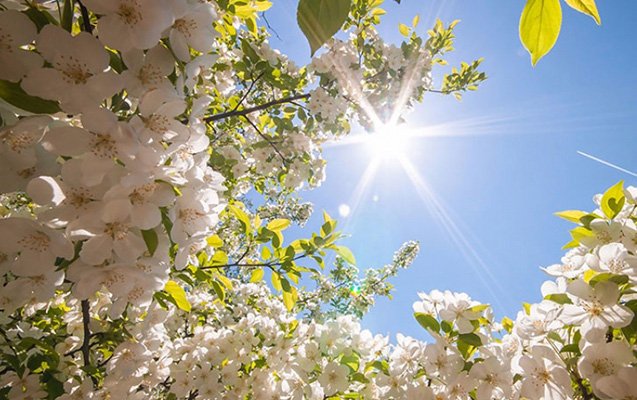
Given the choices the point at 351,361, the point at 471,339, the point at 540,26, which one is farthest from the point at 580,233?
the point at 351,361

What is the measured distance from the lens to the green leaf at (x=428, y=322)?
5.73 ft

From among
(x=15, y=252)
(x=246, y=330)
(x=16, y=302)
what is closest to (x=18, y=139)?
(x=15, y=252)

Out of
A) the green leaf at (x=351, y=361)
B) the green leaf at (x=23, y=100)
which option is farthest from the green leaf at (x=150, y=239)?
the green leaf at (x=351, y=361)

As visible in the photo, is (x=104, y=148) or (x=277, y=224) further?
(x=277, y=224)

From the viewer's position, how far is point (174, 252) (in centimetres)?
166

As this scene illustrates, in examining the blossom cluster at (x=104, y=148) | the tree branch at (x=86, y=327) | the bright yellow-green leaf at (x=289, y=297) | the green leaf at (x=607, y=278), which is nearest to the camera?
the blossom cluster at (x=104, y=148)

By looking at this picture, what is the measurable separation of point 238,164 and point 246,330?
1.82 meters

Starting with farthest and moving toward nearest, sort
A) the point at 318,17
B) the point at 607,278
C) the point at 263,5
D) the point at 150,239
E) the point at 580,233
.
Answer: the point at 263,5 → the point at 580,233 → the point at 607,278 → the point at 150,239 → the point at 318,17

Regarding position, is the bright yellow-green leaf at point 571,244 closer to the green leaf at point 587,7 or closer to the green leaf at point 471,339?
the green leaf at point 471,339

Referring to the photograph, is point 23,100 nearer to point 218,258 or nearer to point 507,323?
point 218,258

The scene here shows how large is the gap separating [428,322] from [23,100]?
171 cm

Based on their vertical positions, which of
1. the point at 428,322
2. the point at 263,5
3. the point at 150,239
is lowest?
the point at 150,239

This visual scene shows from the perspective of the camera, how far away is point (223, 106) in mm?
4051

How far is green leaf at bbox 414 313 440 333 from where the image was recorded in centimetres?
175
